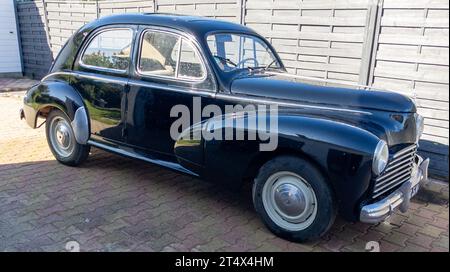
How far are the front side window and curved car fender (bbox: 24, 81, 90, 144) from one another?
3.13ft

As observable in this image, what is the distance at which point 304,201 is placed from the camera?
312 centimetres

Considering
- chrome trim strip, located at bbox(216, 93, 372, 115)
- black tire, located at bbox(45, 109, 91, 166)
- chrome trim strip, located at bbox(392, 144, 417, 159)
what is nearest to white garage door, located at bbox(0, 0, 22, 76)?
black tire, located at bbox(45, 109, 91, 166)

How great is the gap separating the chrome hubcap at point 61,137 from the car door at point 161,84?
1025mm

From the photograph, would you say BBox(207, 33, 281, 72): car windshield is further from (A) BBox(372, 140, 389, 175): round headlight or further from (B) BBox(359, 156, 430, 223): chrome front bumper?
(B) BBox(359, 156, 430, 223): chrome front bumper

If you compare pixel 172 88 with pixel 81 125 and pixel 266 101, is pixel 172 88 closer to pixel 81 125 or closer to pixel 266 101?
pixel 266 101

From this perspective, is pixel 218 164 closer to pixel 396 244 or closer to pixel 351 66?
pixel 396 244

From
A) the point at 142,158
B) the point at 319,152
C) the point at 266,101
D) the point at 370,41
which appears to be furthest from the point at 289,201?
the point at 370,41

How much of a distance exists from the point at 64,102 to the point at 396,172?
355 cm

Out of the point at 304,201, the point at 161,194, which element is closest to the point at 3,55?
the point at 161,194

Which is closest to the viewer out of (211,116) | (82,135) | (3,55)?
(211,116)

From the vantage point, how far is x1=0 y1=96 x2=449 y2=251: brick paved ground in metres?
3.21

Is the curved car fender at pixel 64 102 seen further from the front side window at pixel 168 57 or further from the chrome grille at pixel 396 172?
the chrome grille at pixel 396 172

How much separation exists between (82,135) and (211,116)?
1733 millimetres

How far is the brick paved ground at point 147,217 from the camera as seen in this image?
321 centimetres
